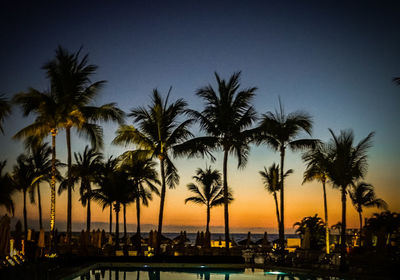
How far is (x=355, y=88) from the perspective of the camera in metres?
22.8

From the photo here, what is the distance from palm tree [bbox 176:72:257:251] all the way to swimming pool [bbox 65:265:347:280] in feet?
5.58

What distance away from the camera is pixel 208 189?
3488 cm

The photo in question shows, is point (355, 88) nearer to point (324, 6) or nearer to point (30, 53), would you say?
point (324, 6)

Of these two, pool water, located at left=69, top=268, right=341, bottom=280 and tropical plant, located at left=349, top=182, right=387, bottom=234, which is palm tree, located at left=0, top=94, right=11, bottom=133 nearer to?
pool water, located at left=69, top=268, right=341, bottom=280

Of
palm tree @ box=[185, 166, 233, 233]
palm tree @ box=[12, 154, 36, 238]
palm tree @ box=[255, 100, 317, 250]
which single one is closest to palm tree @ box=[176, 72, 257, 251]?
palm tree @ box=[255, 100, 317, 250]

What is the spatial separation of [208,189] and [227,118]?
14.9 meters

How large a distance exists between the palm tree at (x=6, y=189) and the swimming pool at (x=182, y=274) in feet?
49.5

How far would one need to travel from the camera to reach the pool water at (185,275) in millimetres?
17266

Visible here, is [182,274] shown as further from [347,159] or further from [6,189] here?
[6,189]

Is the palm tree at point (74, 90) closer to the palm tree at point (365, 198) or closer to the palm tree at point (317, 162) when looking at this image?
the palm tree at point (317, 162)

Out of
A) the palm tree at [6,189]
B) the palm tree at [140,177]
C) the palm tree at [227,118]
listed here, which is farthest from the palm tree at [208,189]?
the palm tree at [227,118]

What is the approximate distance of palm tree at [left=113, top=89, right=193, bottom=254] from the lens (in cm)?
2195

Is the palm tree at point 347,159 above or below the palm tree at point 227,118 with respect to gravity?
below

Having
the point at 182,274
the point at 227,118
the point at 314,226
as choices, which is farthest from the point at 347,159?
the point at 314,226
